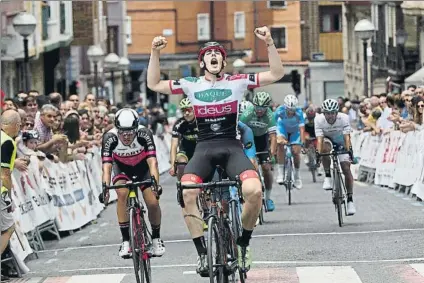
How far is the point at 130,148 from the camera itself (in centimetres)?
1501

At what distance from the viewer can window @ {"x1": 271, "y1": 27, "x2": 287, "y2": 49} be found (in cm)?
9838

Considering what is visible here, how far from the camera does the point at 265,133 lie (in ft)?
73.9

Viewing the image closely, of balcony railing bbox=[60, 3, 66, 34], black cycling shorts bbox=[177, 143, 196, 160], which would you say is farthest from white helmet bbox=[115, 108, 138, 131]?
balcony railing bbox=[60, 3, 66, 34]

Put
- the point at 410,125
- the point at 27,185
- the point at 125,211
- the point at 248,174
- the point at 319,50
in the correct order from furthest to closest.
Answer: the point at 319,50, the point at 410,125, the point at 27,185, the point at 125,211, the point at 248,174

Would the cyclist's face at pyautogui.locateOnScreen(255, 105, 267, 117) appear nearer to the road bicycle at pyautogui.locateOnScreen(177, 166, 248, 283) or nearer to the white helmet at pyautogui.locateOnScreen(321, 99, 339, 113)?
the white helmet at pyautogui.locateOnScreen(321, 99, 339, 113)

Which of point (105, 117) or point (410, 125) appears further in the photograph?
point (105, 117)

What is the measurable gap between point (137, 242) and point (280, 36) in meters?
84.9

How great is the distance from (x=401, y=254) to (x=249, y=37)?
8343 cm

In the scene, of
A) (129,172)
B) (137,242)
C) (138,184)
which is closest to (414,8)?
(129,172)

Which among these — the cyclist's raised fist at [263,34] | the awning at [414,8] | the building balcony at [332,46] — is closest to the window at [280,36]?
the building balcony at [332,46]

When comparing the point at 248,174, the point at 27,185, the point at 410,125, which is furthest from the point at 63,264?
the point at 410,125

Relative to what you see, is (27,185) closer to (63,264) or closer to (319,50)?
(63,264)

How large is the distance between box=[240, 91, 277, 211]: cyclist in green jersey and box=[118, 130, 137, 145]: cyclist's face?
6.85 m

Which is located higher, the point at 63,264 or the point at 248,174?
the point at 248,174
